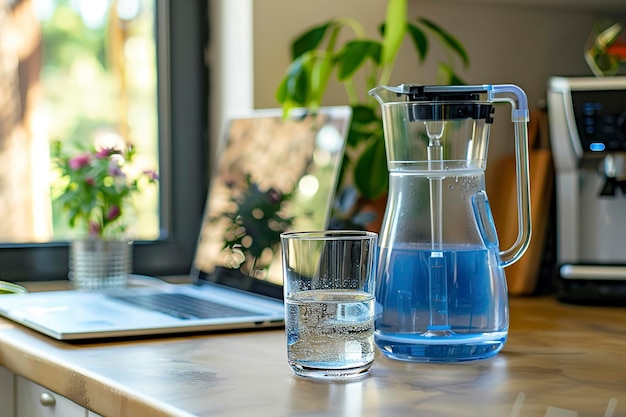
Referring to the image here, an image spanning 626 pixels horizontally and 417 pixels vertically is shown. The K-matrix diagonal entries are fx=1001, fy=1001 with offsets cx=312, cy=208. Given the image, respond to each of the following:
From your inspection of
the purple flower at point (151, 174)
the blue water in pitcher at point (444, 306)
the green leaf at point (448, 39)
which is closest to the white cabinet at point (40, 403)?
the blue water in pitcher at point (444, 306)

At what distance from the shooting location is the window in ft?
6.52

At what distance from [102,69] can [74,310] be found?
82cm

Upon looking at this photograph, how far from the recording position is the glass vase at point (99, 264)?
171 centimetres

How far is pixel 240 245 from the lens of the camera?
1611mm

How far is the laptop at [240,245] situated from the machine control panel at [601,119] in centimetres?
38

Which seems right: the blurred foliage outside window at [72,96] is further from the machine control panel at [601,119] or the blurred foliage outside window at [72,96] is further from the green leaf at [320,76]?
the machine control panel at [601,119]

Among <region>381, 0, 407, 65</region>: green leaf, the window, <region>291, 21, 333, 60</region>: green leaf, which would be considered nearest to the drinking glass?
<region>381, 0, 407, 65</region>: green leaf

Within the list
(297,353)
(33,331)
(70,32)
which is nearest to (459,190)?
(297,353)

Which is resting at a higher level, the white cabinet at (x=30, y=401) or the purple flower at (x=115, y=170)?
the purple flower at (x=115, y=170)

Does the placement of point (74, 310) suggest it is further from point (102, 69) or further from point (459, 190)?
point (102, 69)

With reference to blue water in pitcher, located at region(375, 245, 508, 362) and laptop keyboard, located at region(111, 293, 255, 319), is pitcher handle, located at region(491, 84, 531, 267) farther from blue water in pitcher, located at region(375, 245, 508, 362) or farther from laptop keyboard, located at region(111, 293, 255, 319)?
laptop keyboard, located at region(111, 293, 255, 319)

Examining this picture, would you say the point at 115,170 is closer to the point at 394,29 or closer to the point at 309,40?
the point at 309,40

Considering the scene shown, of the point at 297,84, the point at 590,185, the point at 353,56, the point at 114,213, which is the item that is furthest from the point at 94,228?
the point at 590,185

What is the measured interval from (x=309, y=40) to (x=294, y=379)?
0.99 m
